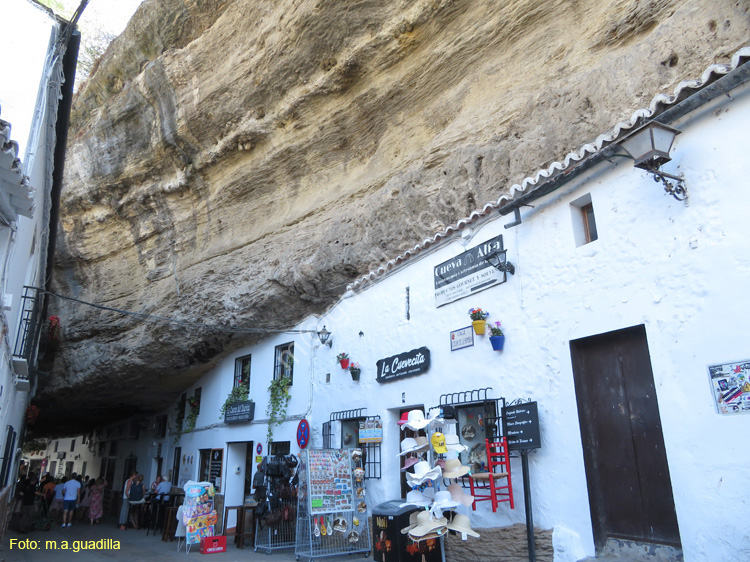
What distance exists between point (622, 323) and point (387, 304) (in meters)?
4.18

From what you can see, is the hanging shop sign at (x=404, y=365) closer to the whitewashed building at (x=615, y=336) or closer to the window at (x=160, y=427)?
the whitewashed building at (x=615, y=336)

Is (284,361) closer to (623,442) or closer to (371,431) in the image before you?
(371,431)

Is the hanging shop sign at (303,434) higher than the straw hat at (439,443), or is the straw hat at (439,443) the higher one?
the hanging shop sign at (303,434)

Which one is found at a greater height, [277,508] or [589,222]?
[589,222]

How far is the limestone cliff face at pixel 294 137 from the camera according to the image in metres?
7.09

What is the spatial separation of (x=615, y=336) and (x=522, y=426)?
1370 millimetres

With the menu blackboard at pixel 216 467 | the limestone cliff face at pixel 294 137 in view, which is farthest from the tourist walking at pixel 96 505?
the menu blackboard at pixel 216 467

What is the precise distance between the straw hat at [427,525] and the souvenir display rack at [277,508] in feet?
13.9

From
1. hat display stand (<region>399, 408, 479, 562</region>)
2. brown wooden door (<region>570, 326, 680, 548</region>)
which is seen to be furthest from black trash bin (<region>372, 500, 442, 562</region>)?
brown wooden door (<region>570, 326, 680, 548</region>)

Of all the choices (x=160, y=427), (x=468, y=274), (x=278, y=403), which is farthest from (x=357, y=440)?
(x=160, y=427)

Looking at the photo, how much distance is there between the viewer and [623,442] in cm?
495

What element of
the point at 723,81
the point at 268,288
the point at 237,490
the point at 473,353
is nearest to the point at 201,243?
the point at 268,288

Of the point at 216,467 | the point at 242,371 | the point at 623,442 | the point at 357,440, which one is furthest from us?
the point at 242,371

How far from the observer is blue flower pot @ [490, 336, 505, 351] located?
626cm
